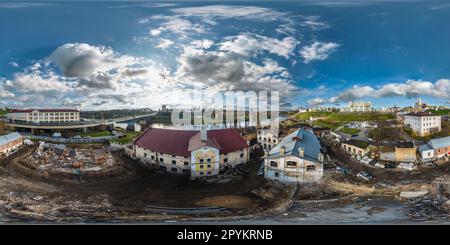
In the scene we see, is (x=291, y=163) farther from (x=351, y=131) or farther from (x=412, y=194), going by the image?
(x=412, y=194)

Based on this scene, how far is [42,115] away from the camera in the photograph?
3.58 meters

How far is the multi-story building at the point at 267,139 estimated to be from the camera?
11.7 ft

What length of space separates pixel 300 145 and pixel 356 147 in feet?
2.43

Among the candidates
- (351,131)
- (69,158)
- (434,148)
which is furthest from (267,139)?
(69,158)

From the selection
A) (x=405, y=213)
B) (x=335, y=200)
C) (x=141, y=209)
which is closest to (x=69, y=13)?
(x=141, y=209)

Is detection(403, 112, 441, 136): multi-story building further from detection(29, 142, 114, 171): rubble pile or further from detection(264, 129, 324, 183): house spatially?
detection(29, 142, 114, 171): rubble pile

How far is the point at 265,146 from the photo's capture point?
11.8 ft

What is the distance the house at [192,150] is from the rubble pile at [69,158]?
15.4 inches

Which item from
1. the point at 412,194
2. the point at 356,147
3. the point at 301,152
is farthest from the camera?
the point at 356,147

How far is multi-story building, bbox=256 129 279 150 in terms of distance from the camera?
3566mm

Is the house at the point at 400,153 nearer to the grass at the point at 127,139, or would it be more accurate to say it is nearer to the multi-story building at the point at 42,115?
the grass at the point at 127,139
